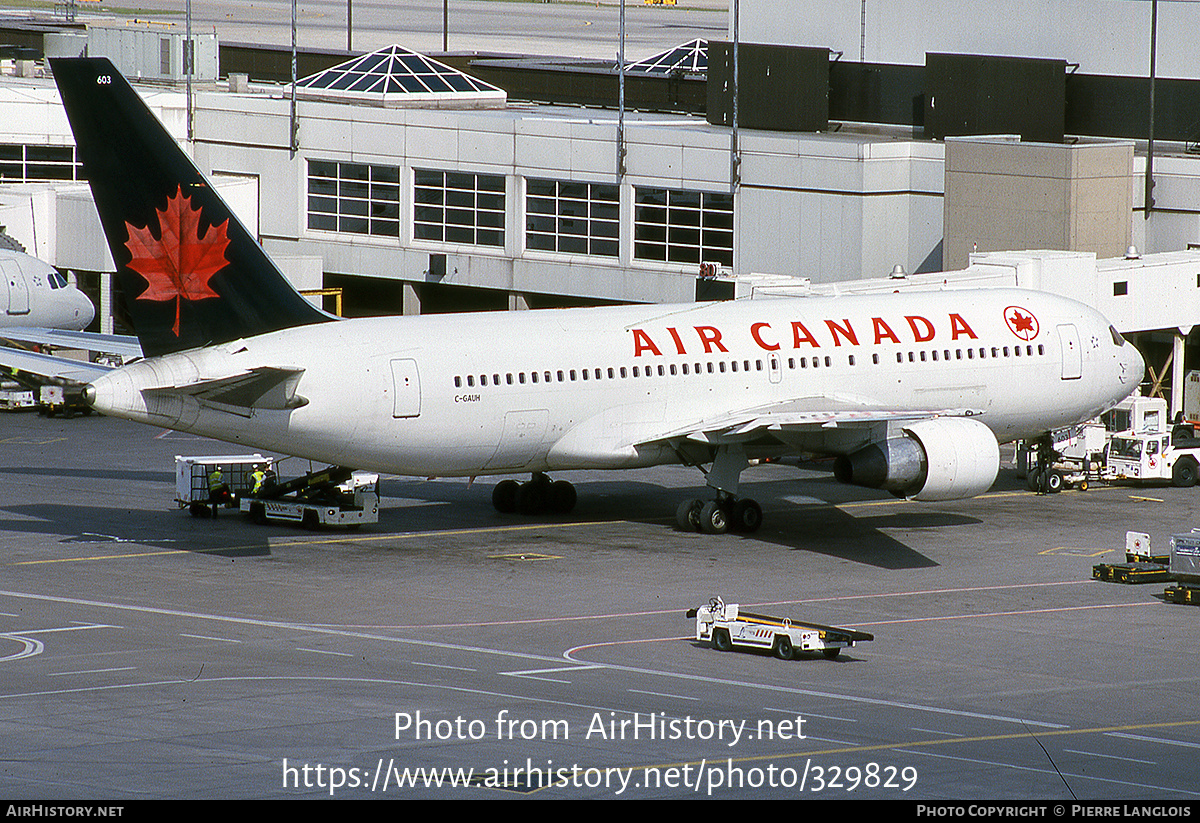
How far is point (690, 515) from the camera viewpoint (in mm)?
45188

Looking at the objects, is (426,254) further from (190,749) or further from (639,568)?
(190,749)

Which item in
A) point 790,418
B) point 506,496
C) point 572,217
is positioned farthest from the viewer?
point 572,217

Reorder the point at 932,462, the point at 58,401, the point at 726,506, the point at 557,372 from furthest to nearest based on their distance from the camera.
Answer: the point at 58,401
the point at 726,506
the point at 557,372
the point at 932,462

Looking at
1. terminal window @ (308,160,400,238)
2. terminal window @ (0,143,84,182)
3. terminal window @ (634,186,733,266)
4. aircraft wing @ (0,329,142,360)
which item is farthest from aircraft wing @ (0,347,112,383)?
terminal window @ (0,143,84,182)

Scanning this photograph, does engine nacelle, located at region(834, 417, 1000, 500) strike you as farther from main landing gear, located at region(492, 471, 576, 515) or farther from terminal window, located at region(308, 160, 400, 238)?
terminal window, located at region(308, 160, 400, 238)

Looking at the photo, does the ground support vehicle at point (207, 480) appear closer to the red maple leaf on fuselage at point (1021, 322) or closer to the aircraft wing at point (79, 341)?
the aircraft wing at point (79, 341)

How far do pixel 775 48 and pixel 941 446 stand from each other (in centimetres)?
3786

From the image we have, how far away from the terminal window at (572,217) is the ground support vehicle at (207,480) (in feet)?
102

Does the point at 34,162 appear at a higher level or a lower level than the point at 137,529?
higher

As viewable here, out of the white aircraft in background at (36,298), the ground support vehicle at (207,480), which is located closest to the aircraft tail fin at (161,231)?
the ground support vehicle at (207,480)

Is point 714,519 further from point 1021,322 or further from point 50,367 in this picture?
point 50,367

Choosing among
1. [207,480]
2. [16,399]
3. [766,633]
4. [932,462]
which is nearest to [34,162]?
[16,399]

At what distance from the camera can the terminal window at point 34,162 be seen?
82.6 metres

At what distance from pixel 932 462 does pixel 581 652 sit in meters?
12.7
